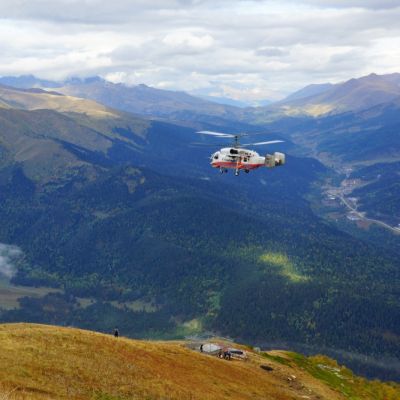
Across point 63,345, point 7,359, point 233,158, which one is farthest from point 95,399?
point 233,158

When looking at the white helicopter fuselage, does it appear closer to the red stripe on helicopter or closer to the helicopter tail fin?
the red stripe on helicopter

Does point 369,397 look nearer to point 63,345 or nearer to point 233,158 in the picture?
point 233,158

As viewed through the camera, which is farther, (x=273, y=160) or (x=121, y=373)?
(x=273, y=160)

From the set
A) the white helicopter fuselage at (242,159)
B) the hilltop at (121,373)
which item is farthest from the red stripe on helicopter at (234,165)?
the hilltop at (121,373)

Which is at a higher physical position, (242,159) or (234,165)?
(242,159)

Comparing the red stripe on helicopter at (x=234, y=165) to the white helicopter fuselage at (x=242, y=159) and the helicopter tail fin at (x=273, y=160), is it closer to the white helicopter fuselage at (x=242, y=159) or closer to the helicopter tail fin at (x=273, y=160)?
the white helicopter fuselage at (x=242, y=159)

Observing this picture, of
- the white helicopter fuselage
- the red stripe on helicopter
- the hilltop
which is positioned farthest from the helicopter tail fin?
the hilltop

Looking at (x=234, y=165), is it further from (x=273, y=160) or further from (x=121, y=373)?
(x=121, y=373)

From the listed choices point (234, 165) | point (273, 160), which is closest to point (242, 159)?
point (234, 165)

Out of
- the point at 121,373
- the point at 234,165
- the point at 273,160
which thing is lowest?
the point at 121,373
